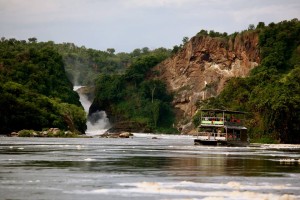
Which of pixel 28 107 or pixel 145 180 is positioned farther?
pixel 28 107

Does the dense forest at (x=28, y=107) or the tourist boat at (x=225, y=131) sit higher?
the dense forest at (x=28, y=107)

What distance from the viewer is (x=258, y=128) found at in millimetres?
131500

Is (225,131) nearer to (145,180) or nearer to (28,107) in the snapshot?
(28,107)

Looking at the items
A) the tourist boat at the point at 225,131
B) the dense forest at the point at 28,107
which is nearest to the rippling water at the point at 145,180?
the tourist boat at the point at 225,131

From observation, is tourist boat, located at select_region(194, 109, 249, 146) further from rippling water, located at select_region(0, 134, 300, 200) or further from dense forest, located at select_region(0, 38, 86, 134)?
dense forest, located at select_region(0, 38, 86, 134)

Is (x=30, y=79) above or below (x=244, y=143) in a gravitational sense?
above

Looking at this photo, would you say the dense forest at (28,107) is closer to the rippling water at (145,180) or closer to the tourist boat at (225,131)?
the tourist boat at (225,131)

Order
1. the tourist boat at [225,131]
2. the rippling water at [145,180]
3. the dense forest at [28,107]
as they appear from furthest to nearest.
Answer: the dense forest at [28,107]
the tourist boat at [225,131]
the rippling water at [145,180]

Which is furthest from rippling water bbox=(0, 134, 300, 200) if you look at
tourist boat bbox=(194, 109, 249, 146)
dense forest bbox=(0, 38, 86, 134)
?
dense forest bbox=(0, 38, 86, 134)

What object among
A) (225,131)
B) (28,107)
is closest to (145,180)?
(225,131)

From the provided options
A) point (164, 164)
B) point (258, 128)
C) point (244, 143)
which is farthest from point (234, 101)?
point (164, 164)

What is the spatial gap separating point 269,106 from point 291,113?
369cm

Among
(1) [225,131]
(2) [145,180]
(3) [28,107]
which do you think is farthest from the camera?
(3) [28,107]

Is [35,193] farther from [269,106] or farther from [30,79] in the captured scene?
[30,79]
